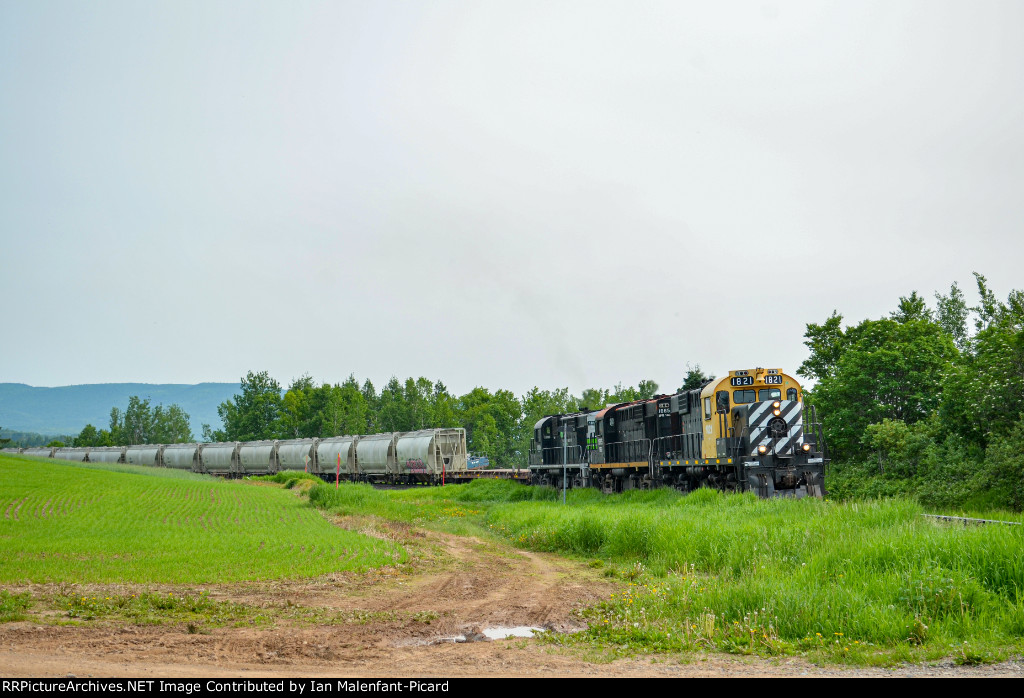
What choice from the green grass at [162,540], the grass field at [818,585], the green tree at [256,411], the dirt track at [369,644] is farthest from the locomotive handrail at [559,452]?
the green tree at [256,411]

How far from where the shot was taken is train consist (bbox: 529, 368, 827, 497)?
74.5ft

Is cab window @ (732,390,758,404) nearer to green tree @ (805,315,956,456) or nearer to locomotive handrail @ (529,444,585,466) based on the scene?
green tree @ (805,315,956,456)

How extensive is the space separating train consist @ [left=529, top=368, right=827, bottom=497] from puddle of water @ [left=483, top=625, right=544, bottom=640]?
1348 cm

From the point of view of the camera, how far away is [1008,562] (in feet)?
32.3

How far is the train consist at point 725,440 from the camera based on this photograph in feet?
74.5

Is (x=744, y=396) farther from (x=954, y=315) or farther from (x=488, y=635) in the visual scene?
(x=954, y=315)

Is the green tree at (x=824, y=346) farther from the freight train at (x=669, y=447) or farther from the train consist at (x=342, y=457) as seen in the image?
the train consist at (x=342, y=457)

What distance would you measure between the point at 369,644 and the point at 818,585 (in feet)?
19.1

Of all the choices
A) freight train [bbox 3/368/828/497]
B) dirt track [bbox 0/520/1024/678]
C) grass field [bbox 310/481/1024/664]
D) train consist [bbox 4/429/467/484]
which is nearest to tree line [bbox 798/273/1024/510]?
freight train [bbox 3/368/828/497]

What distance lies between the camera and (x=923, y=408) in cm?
3512

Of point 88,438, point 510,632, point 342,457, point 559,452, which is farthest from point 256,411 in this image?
point 510,632
